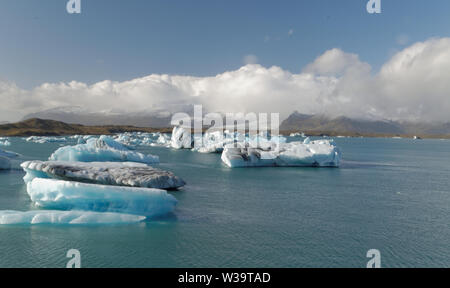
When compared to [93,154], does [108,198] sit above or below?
below

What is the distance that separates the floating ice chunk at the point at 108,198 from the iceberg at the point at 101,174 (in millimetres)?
3054

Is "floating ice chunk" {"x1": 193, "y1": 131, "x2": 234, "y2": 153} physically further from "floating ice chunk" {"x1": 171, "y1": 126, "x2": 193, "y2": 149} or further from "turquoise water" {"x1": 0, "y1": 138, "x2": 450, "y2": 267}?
"turquoise water" {"x1": 0, "y1": 138, "x2": 450, "y2": 267}

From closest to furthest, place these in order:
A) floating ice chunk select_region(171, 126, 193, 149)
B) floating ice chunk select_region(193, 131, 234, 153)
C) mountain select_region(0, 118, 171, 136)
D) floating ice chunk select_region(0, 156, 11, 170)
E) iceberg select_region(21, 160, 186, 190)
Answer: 1. iceberg select_region(21, 160, 186, 190)
2. floating ice chunk select_region(0, 156, 11, 170)
3. floating ice chunk select_region(193, 131, 234, 153)
4. floating ice chunk select_region(171, 126, 193, 149)
5. mountain select_region(0, 118, 171, 136)

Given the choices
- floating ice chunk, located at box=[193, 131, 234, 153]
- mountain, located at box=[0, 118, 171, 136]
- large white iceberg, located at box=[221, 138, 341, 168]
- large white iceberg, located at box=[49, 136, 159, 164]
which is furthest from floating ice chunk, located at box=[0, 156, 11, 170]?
mountain, located at box=[0, 118, 171, 136]

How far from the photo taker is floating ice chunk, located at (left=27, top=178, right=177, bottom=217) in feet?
36.8

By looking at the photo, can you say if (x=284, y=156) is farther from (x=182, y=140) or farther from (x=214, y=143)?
(x=182, y=140)

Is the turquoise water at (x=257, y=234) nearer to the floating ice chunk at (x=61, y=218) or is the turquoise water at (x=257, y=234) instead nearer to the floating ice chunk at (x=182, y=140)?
the floating ice chunk at (x=61, y=218)

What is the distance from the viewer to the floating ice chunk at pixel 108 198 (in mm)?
11227

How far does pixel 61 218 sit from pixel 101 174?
4573 mm

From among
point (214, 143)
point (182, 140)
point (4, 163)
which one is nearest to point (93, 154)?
point (4, 163)

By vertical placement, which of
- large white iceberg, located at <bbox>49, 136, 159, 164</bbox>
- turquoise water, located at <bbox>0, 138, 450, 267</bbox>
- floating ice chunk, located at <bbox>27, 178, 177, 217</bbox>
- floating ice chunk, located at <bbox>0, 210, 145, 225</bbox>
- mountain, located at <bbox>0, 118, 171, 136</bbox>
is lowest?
turquoise water, located at <bbox>0, 138, 450, 267</bbox>

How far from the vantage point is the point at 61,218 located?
33.8 ft

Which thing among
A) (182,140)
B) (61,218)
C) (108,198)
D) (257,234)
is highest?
A: (182,140)

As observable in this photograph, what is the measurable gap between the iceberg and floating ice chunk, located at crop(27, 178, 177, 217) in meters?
3.05
